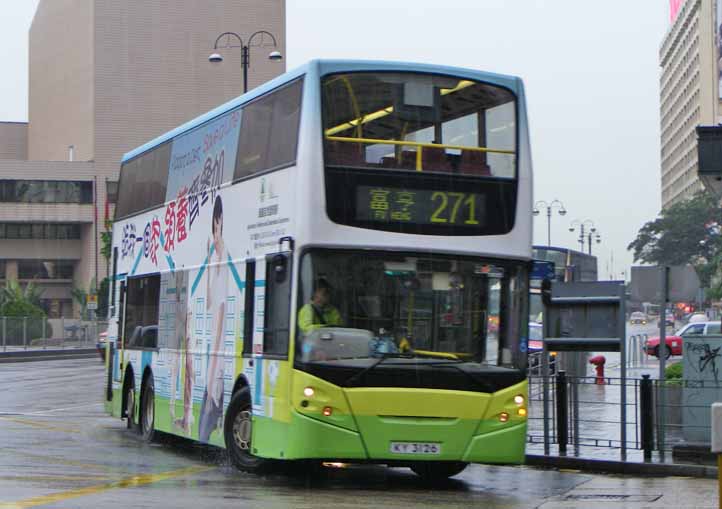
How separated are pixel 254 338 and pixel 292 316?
1.38 m

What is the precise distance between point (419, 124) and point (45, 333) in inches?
1838

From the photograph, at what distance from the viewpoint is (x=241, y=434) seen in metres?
14.6

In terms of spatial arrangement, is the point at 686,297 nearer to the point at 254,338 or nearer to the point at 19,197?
the point at 254,338

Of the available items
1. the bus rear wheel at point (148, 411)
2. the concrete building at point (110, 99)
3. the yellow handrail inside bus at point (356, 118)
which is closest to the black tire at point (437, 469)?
the yellow handrail inside bus at point (356, 118)

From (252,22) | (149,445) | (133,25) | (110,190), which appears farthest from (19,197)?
(149,445)

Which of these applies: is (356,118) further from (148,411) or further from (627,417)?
(148,411)

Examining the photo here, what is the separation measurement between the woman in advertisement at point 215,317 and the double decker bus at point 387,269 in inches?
35.2

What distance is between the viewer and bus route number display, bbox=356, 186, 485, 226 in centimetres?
1309

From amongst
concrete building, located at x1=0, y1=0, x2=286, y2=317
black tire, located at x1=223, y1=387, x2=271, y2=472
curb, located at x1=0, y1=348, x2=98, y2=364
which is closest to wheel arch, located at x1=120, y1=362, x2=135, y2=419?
black tire, located at x1=223, y1=387, x2=271, y2=472

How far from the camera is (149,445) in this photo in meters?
18.4

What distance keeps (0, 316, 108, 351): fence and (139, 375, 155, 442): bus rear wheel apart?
36391mm

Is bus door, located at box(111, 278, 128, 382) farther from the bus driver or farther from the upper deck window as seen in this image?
the upper deck window

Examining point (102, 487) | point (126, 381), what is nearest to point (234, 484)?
point (102, 487)

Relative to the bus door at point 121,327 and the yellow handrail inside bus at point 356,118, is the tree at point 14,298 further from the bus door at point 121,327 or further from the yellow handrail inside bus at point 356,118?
the yellow handrail inside bus at point 356,118
